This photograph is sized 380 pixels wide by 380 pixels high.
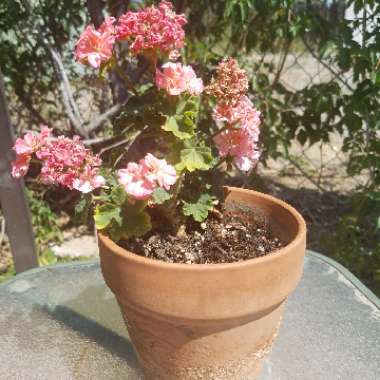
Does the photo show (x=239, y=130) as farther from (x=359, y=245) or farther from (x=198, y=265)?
(x=359, y=245)

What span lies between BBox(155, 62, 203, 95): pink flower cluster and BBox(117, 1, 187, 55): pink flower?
0.11ft

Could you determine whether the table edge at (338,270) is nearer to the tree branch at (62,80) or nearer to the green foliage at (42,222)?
the tree branch at (62,80)

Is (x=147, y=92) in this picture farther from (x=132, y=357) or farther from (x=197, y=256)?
(x=132, y=357)

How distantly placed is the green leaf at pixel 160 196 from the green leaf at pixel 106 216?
2.3 inches

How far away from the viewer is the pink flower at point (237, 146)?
78 centimetres

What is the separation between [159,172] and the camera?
667 millimetres

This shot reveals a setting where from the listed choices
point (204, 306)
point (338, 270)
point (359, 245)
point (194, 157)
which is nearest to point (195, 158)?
point (194, 157)

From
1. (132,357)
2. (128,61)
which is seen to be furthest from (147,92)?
(128,61)

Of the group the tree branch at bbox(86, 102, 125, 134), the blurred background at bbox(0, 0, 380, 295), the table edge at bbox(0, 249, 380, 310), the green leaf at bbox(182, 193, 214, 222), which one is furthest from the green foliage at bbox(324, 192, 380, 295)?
the green leaf at bbox(182, 193, 214, 222)

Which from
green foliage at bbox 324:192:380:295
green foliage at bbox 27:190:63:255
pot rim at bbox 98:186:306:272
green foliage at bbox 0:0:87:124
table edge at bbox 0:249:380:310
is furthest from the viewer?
green foliage at bbox 27:190:63:255

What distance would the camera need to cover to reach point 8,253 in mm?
2141

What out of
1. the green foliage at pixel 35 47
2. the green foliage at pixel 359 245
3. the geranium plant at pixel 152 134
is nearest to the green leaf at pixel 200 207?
the geranium plant at pixel 152 134

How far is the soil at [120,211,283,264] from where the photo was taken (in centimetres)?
78

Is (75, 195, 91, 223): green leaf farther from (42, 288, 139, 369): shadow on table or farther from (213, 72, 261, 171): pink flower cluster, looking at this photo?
(42, 288, 139, 369): shadow on table
